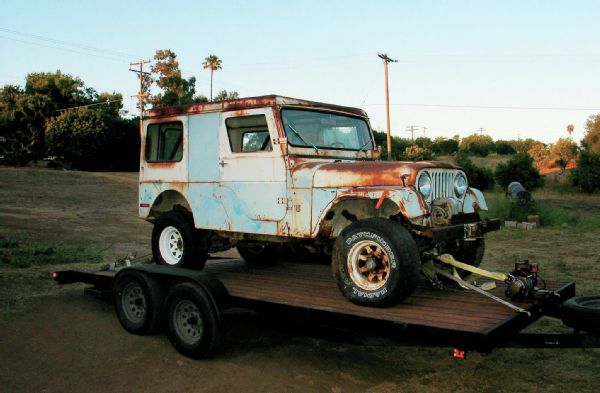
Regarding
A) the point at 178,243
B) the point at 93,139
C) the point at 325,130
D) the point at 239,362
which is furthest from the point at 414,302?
the point at 93,139

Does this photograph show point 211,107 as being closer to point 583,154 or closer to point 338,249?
point 338,249

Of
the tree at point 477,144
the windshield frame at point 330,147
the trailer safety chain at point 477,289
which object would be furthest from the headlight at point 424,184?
the tree at point 477,144

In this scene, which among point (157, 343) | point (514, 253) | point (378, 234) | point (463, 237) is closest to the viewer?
point (378, 234)

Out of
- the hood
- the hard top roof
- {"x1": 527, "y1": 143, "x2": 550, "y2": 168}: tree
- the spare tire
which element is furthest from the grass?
{"x1": 527, "y1": 143, "x2": 550, "y2": 168}: tree

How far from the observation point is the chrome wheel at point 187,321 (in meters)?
5.50

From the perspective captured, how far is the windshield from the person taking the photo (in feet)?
19.9

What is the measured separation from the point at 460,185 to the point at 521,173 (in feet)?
101

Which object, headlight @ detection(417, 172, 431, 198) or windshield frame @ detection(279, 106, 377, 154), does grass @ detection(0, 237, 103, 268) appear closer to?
windshield frame @ detection(279, 106, 377, 154)

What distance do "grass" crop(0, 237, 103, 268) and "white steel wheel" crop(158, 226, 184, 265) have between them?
485cm

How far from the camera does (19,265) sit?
1050cm

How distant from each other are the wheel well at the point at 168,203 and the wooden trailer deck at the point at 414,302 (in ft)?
3.48

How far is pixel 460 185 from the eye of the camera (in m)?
5.70

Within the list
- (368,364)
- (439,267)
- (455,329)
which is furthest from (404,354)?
(455,329)

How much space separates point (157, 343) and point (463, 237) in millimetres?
3425
